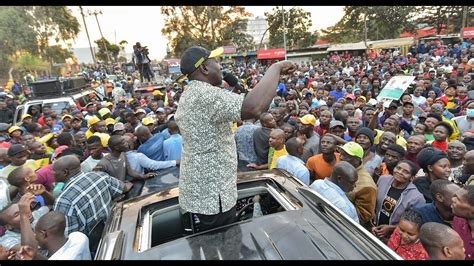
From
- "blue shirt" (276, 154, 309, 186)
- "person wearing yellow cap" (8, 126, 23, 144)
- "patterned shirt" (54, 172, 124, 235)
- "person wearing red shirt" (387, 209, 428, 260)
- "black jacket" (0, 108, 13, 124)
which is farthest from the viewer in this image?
"black jacket" (0, 108, 13, 124)

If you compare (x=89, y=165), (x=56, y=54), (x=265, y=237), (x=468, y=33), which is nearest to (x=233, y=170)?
(x=265, y=237)

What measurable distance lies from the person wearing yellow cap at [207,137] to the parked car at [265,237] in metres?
0.18

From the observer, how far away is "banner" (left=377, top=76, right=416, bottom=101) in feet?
20.7

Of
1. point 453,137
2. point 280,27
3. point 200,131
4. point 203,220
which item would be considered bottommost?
point 453,137

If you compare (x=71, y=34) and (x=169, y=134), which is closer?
(x=169, y=134)

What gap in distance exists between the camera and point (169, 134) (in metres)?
5.50

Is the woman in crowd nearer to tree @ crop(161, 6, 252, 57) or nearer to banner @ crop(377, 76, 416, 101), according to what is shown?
banner @ crop(377, 76, 416, 101)

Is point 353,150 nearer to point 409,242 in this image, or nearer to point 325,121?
point 409,242

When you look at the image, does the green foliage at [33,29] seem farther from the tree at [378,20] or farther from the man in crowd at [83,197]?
the man in crowd at [83,197]

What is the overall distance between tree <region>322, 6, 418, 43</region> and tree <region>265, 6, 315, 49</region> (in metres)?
5.48

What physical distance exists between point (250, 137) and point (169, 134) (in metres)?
1.43

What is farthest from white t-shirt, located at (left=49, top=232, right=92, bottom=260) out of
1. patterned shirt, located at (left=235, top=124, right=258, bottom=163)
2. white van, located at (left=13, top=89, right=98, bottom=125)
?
white van, located at (left=13, top=89, right=98, bottom=125)

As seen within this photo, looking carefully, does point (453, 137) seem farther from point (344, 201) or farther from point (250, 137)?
point (344, 201)
